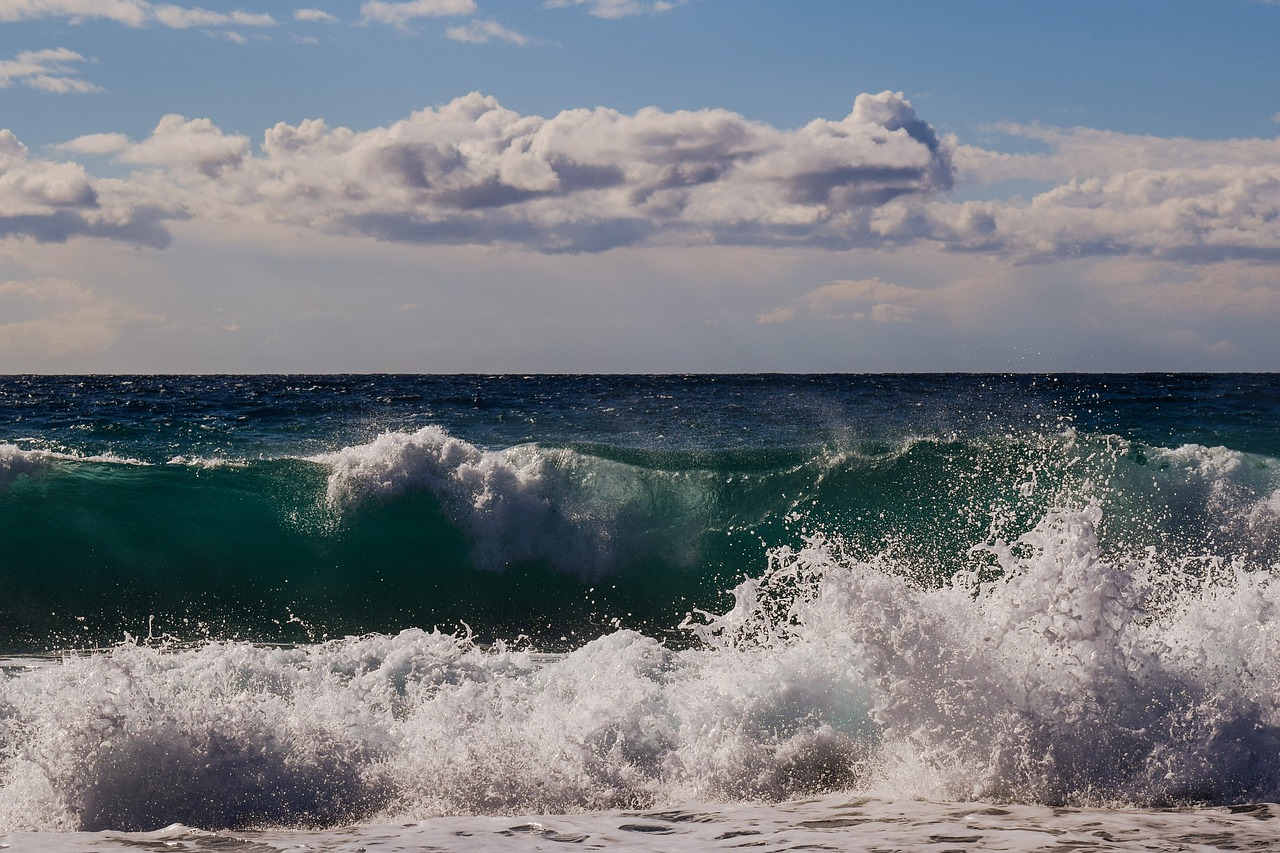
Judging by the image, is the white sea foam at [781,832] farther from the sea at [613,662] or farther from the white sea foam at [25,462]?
the white sea foam at [25,462]

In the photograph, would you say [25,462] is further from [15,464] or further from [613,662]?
[613,662]

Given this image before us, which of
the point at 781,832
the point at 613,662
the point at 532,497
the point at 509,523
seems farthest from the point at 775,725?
the point at 532,497

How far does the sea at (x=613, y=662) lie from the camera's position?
4980mm

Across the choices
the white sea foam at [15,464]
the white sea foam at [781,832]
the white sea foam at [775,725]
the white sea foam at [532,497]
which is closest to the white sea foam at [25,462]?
the white sea foam at [15,464]

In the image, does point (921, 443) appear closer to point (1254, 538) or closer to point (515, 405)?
point (1254, 538)

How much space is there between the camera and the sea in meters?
4.98

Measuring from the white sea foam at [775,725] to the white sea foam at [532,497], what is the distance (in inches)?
226

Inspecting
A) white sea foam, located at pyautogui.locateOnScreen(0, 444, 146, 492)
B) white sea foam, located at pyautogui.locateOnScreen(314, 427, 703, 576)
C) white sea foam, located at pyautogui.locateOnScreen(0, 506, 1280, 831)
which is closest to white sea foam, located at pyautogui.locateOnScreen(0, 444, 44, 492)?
white sea foam, located at pyautogui.locateOnScreen(0, 444, 146, 492)

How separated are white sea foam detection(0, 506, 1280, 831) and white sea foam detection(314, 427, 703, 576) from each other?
18.8ft

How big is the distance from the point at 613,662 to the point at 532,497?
594 cm

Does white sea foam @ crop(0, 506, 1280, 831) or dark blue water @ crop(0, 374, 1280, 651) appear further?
dark blue water @ crop(0, 374, 1280, 651)

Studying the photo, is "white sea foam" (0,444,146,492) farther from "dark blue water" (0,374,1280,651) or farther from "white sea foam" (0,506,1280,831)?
"white sea foam" (0,506,1280,831)

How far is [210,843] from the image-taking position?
4.58m

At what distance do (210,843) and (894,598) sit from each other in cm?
387
